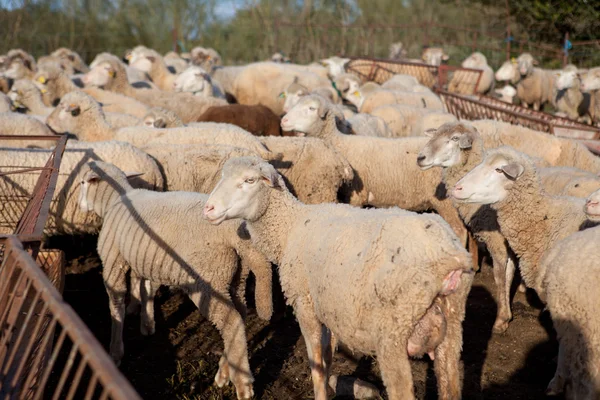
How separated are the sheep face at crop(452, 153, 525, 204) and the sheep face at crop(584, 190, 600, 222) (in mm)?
563

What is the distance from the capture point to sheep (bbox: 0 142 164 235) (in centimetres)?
614

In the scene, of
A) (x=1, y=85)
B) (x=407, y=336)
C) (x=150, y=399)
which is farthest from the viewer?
(x=1, y=85)

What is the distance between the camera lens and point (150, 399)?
166 inches

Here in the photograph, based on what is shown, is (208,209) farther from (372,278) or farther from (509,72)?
(509,72)

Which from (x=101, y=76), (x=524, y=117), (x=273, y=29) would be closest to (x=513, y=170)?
(x=524, y=117)

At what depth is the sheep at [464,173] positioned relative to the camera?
18.2ft

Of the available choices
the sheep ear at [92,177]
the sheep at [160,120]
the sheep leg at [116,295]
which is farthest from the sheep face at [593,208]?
the sheep at [160,120]

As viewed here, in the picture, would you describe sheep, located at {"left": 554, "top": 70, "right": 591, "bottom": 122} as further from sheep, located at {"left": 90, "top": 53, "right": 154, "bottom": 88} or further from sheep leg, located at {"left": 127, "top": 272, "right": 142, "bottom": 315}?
sheep leg, located at {"left": 127, "top": 272, "right": 142, "bottom": 315}

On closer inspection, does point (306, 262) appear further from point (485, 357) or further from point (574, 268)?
point (485, 357)

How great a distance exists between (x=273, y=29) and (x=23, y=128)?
634 inches

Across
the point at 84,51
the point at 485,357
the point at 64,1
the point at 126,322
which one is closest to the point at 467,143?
the point at 485,357

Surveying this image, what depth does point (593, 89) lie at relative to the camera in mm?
12398

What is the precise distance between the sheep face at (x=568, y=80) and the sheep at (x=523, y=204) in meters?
9.13

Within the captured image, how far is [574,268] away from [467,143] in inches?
93.2
